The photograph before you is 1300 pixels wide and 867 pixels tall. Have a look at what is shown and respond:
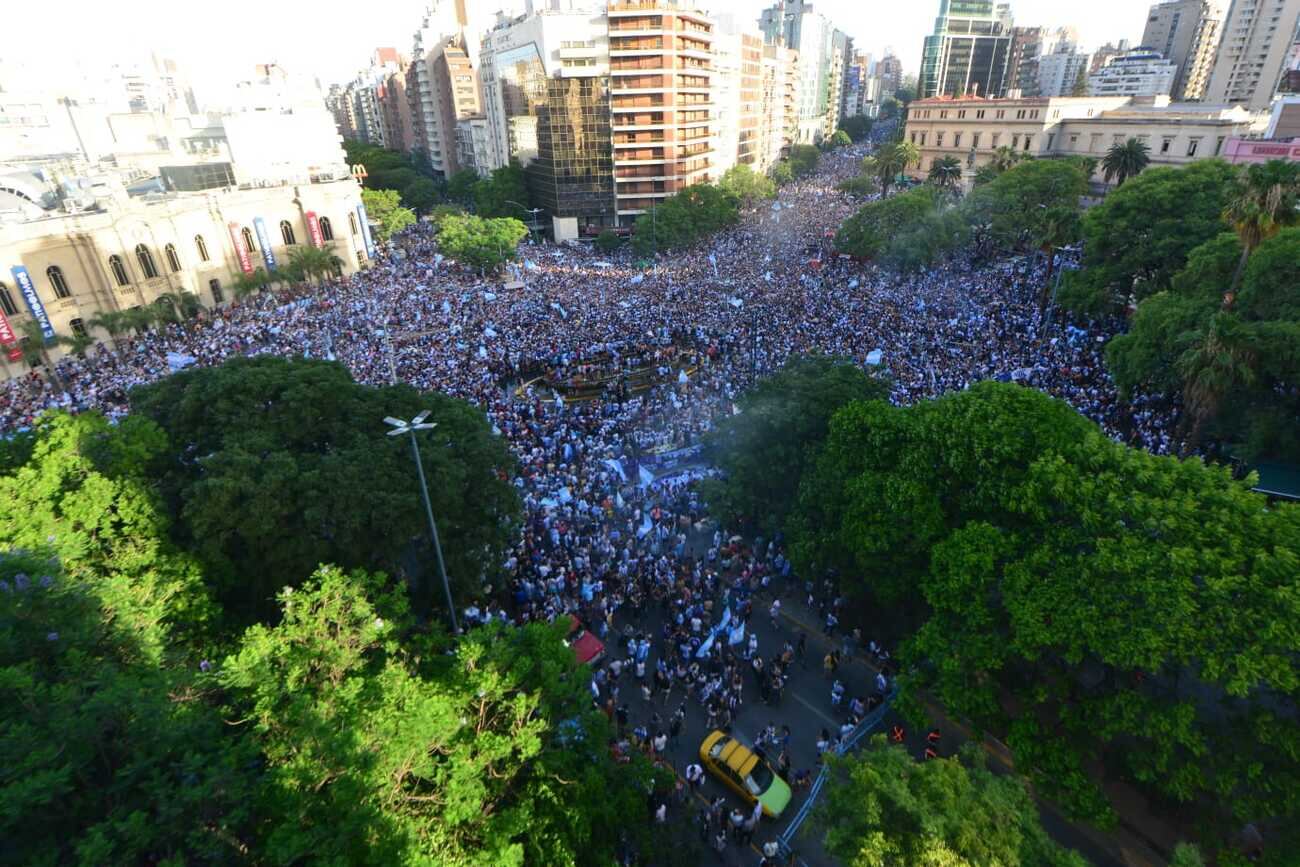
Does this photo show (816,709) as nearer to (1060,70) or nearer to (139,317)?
(139,317)

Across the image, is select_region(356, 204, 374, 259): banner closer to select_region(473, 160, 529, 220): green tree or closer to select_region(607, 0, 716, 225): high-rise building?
select_region(473, 160, 529, 220): green tree

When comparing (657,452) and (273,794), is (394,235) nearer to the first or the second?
(657,452)

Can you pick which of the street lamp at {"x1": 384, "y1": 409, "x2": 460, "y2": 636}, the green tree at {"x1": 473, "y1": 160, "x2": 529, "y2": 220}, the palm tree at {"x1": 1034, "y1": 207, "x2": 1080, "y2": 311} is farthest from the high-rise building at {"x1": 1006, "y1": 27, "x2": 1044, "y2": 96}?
the street lamp at {"x1": 384, "y1": 409, "x2": 460, "y2": 636}

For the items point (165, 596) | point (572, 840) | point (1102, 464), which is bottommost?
point (572, 840)

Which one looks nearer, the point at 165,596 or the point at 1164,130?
the point at 165,596

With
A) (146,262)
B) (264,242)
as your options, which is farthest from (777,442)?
(264,242)

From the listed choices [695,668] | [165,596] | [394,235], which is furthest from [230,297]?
[695,668]

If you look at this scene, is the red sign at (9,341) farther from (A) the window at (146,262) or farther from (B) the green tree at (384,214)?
(B) the green tree at (384,214)
